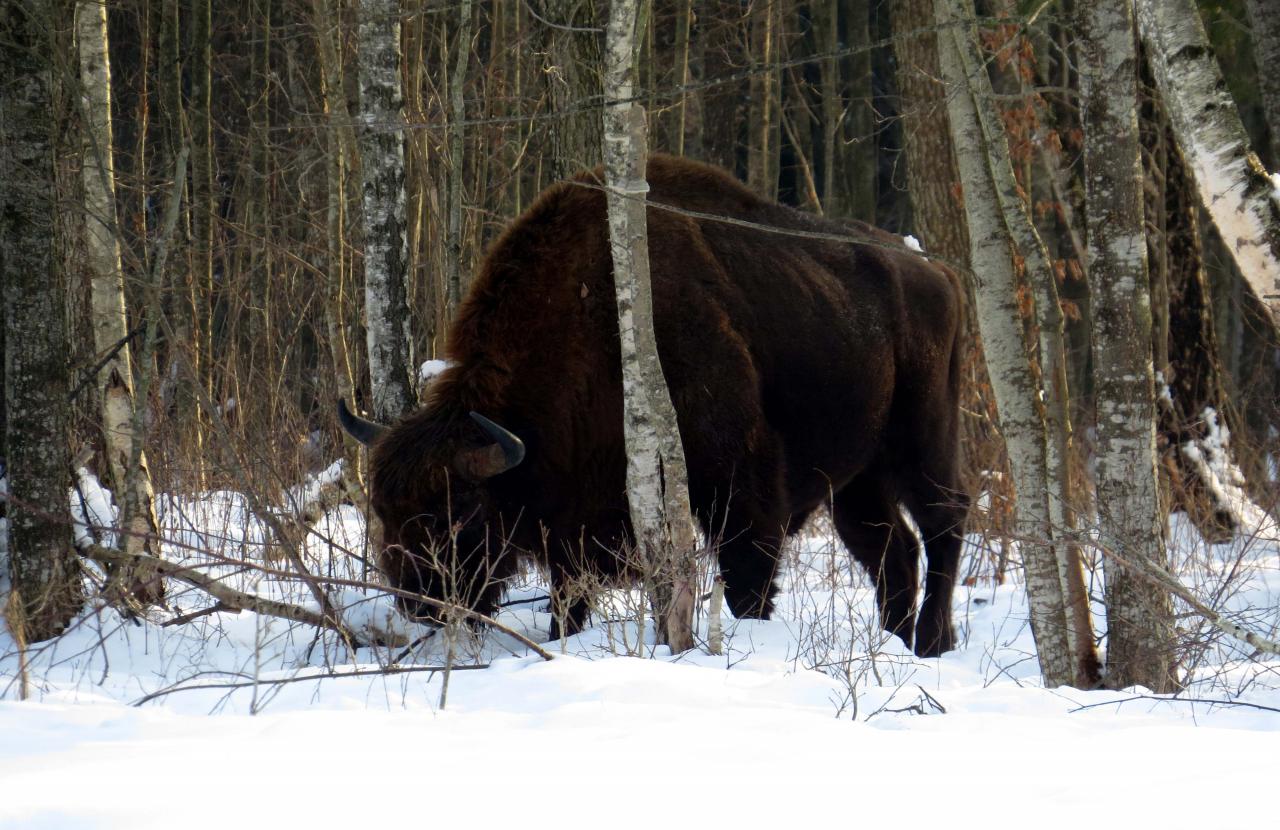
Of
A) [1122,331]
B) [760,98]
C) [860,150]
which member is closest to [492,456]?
[1122,331]

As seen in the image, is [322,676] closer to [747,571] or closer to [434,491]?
[434,491]

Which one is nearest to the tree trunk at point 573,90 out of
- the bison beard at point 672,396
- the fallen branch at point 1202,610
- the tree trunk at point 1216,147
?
the bison beard at point 672,396

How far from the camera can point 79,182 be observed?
22.4ft

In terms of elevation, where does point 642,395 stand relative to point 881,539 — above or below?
above

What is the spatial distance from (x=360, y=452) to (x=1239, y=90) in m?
15.1

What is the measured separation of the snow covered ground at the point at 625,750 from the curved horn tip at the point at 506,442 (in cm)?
109

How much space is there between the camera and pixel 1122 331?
4.53 meters

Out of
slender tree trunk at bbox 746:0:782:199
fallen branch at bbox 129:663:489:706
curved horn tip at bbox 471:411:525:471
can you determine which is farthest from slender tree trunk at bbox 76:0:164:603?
slender tree trunk at bbox 746:0:782:199

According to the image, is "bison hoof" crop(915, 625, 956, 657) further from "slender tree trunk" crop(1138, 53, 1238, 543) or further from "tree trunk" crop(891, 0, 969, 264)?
"tree trunk" crop(891, 0, 969, 264)

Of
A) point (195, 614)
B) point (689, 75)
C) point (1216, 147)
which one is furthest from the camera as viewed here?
point (689, 75)

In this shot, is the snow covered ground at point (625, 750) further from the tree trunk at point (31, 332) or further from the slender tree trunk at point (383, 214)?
the slender tree trunk at point (383, 214)

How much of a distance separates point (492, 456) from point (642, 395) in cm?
87

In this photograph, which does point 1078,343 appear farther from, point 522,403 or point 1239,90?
point 522,403

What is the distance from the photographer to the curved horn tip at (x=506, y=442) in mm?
5340
